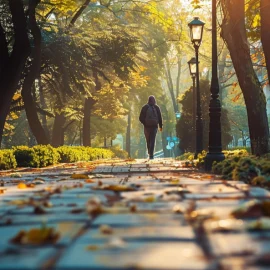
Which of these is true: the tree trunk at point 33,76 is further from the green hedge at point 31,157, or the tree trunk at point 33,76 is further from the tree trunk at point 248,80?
the tree trunk at point 248,80

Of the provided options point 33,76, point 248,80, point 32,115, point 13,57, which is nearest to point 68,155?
point 33,76

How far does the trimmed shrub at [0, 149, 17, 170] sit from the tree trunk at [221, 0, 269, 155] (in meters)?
6.08

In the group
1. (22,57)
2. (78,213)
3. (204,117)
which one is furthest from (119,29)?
(78,213)

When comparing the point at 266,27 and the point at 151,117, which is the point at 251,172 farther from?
the point at 151,117

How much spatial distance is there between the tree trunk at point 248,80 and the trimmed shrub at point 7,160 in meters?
6.08

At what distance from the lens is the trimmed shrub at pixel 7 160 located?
15286mm

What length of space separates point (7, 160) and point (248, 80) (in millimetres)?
6304

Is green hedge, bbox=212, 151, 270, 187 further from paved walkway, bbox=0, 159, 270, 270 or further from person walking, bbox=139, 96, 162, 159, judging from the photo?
person walking, bbox=139, 96, 162, 159

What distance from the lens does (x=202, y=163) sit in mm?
13914

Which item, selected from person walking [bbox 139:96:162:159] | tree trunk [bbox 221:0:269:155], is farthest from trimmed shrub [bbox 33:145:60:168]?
tree trunk [bbox 221:0:269:155]

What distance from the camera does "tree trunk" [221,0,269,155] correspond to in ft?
48.1

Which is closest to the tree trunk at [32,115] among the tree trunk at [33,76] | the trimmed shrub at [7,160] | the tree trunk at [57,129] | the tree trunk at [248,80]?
the tree trunk at [33,76]

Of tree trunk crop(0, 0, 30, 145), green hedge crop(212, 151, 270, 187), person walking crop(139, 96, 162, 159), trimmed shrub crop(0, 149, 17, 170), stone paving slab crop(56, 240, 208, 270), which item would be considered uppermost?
tree trunk crop(0, 0, 30, 145)

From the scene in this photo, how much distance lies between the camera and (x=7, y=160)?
51.2 feet
